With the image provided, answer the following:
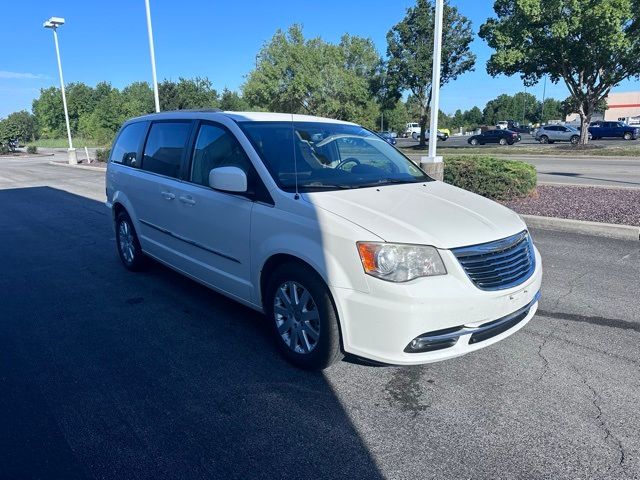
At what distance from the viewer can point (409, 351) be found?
2.97 meters

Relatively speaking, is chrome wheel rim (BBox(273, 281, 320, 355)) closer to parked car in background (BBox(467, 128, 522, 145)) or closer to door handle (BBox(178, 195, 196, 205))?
door handle (BBox(178, 195, 196, 205))

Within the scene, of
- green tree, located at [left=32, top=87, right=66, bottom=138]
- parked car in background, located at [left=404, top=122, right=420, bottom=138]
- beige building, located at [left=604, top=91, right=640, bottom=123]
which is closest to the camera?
beige building, located at [left=604, top=91, right=640, bottom=123]

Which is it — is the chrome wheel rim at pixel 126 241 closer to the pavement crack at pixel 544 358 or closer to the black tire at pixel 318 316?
the black tire at pixel 318 316

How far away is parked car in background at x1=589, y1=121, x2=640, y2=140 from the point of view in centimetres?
4191

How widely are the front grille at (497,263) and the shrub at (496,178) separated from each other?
6558 millimetres

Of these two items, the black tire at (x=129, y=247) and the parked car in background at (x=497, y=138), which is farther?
the parked car in background at (x=497, y=138)

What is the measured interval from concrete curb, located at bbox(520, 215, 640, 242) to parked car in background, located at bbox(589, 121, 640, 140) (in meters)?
41.8

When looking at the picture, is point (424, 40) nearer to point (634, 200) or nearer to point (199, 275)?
point (634, 200)

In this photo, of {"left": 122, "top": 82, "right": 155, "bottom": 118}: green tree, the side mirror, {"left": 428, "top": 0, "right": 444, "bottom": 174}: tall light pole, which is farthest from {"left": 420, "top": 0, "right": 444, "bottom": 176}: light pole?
{"left": 122, "top": 82, "right": 155, "bottom": 118}: green tree

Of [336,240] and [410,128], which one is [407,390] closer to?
[336,240]

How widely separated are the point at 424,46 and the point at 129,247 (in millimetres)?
33477

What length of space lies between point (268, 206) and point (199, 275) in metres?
1.32

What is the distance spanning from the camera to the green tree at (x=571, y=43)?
23766mm

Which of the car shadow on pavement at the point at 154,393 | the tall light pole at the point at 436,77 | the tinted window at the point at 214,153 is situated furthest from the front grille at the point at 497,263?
the tall light pole at the point at 436,77
